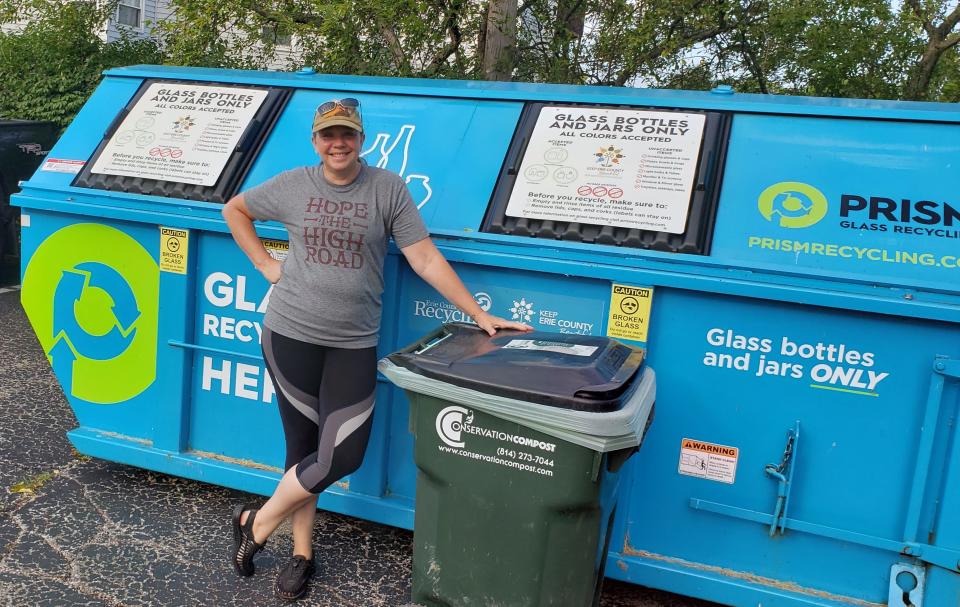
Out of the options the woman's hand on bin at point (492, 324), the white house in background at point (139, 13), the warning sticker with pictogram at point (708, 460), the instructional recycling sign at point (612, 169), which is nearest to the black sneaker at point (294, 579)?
the woman's hand on bin at point (492, 324)

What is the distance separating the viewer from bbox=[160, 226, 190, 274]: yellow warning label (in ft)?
11.9

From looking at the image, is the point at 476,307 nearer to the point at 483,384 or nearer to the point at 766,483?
the point at 483,384

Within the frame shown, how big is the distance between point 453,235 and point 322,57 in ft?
15.1

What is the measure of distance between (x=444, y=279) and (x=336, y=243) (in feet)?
1.28

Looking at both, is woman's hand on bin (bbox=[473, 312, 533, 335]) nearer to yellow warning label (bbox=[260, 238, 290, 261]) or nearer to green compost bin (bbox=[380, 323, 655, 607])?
green compost bin (bbox=[380, 323, 655, 607])

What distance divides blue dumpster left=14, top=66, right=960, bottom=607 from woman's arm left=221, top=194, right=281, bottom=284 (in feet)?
0.76

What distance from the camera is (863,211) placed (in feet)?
9.62

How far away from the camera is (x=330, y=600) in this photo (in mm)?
3189

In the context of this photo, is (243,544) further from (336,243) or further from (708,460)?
(708,460)

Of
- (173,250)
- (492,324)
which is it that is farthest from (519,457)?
(173,250)

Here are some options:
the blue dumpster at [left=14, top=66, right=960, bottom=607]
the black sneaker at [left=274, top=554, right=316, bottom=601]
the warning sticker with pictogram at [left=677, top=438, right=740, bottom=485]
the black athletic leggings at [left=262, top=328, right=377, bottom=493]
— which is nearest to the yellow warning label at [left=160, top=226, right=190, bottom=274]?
the blue dumpster at [left=14, top=66, right=960, bottom=607]

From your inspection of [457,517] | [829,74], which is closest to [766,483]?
[457,517]

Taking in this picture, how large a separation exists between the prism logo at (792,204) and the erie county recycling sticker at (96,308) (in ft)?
8.25

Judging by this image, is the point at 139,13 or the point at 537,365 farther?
the point at 139,13
